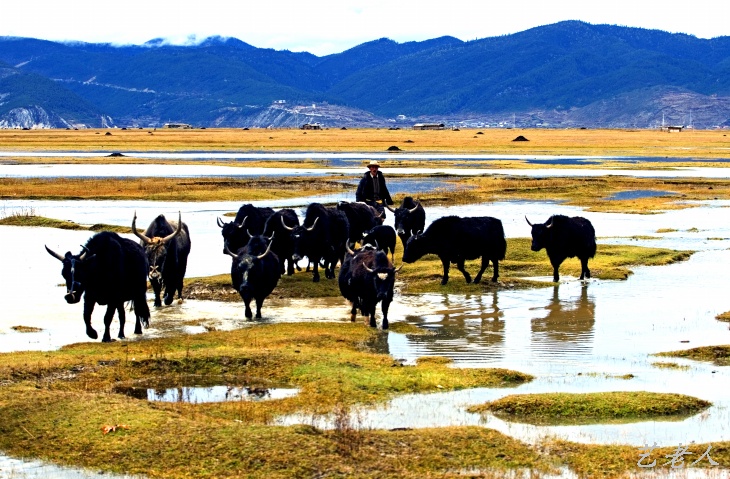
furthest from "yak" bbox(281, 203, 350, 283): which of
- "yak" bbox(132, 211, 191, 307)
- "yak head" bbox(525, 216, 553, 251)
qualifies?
"yak head" bbox(525, 216, 553, 251)

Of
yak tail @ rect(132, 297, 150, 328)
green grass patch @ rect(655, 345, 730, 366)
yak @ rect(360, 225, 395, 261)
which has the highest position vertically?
yak @ rect(360, 225, 395, 261)

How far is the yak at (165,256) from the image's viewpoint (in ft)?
55.9

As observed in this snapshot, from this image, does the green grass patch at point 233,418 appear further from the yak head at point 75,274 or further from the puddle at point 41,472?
the yak head at point 75,274

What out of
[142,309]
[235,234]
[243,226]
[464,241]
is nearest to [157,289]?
[142,309]

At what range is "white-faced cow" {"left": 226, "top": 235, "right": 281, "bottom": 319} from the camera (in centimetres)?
1639

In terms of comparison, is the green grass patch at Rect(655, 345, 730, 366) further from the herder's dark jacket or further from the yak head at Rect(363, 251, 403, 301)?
the herder's dark jacket

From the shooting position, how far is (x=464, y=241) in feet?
66.9

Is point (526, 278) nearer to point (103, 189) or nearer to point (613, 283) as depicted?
point (613, 283)

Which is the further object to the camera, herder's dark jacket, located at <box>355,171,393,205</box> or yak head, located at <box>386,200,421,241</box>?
herder's dark jacket, located at <box>355,171,393,205</box>

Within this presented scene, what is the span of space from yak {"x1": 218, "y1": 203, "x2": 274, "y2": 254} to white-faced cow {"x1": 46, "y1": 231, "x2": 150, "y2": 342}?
5148 millimetres

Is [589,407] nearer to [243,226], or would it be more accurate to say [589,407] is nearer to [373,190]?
[243,226]

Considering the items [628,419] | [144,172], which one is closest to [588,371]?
[628,419]

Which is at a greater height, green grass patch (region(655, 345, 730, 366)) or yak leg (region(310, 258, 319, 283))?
yak leg (region(310, 258, 319, 283))

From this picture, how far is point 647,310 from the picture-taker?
17.5m
